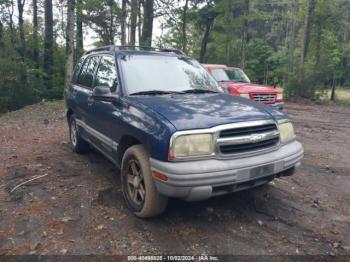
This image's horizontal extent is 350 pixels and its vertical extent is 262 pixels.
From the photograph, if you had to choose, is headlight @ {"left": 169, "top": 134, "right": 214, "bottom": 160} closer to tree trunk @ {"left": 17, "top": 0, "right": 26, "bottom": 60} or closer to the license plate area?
the license plate area

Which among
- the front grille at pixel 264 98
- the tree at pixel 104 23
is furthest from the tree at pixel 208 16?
the front grille at pixel 264 98

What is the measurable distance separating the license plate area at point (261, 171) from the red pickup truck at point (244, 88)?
17.7ft

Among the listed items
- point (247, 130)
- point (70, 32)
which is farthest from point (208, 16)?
point (247, 130)

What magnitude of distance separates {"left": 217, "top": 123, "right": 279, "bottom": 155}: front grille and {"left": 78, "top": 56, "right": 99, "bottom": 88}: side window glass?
282cm

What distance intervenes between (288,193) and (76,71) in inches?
172

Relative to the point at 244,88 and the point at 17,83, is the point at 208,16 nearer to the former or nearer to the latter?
the point at 17,83

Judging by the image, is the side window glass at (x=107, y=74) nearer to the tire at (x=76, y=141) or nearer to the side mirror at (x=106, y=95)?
the side mirror at (x=106, y=95)

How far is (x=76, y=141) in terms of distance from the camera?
6.20 m

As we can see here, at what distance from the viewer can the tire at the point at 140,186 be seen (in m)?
3.50

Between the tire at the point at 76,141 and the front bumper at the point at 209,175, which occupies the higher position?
the front bumper at the point at 209,175

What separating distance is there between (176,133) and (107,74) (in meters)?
2.01

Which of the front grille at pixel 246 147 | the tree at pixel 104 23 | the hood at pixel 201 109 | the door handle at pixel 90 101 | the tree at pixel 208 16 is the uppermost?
the tree at pixel 208 16

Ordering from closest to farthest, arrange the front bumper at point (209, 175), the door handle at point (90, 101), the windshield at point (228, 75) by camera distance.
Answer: the front bumper at point (209, 175) → the door handle at point (90, 101) → the windshield at point (228, 75)

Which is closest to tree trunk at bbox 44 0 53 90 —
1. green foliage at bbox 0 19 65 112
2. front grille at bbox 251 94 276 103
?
green foliage at bbox 0 19 65 112
